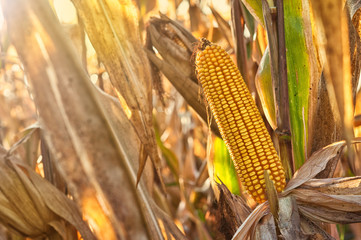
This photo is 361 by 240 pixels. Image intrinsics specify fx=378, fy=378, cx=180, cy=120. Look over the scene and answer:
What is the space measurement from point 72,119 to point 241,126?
78 cm

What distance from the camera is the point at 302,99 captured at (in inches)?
71.6

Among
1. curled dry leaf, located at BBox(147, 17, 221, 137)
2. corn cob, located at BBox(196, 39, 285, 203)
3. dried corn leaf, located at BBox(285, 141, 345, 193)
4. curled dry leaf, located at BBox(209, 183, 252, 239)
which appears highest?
curled dry leaf, located at BBox(147, 17, 221, 137)

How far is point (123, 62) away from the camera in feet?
5.53

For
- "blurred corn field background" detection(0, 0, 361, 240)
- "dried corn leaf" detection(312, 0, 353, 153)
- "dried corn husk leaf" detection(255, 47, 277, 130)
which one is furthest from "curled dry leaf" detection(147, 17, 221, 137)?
"dried corn leaf" detection(312, 0, 353, 153)

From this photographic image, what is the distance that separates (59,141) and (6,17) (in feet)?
1.50

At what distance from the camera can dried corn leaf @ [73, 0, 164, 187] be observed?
5.49ft

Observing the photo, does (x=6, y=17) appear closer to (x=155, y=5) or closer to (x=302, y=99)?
(x=302, y=99)

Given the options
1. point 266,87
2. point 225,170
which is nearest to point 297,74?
point 266,87

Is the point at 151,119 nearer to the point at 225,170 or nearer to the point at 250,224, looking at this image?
the point at 250,224

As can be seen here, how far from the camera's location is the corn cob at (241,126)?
170 cm

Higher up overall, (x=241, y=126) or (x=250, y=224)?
(x=241, y=126)

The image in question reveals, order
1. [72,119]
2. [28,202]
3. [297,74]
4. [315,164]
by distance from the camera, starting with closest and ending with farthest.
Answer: [72,119] < [315,164] < [297,74] < [28,202]

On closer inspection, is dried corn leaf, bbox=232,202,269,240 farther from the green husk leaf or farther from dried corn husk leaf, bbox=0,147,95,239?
dried corn husk leaf, bbox=0,147,95,239

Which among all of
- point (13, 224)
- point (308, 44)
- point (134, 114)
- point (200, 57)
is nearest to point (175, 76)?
point (200, 57)
